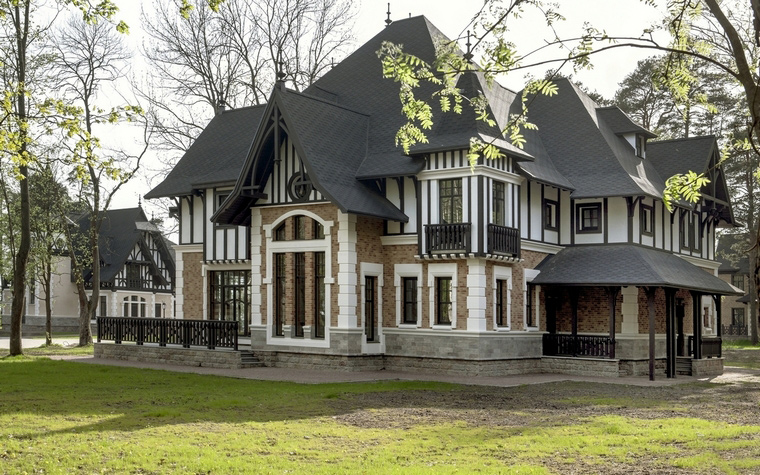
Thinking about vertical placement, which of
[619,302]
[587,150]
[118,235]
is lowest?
[619,302]

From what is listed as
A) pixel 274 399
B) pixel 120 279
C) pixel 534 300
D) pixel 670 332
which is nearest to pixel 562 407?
pixel 274 399

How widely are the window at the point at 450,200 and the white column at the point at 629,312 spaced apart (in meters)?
6.20

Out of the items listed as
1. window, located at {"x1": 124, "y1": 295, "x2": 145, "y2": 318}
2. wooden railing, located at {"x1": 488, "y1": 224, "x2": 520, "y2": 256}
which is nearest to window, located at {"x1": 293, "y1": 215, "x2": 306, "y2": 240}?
wooden railing, located at {"x1": 488, "y1": 224, "x2": 520, "y2": 256}

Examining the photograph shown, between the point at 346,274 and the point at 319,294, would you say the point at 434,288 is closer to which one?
the point at 346,274

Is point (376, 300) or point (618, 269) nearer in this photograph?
point (618, 269)

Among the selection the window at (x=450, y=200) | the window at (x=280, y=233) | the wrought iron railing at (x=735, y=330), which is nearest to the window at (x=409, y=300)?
the window at (x=450, y=200)

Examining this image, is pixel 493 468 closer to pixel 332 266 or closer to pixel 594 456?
pixel 594 456

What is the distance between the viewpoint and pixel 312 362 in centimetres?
2578

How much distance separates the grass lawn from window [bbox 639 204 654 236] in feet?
26.9

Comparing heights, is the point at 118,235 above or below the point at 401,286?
above

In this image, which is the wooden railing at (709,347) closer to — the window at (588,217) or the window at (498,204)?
the window at (588,217)

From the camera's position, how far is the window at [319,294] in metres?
25.9

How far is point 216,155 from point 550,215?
12013 mm

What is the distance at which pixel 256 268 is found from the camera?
2722cm
